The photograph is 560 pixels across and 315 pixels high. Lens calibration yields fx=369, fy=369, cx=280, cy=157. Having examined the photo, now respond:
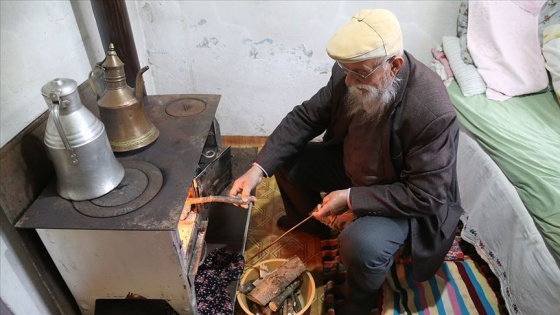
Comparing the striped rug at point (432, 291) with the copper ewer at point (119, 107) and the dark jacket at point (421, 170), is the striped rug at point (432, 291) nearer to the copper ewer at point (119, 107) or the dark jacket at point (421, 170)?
the dark jacket at point (421, 170)

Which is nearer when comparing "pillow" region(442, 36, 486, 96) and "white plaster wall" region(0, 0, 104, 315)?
"white plaster wall" region(0, 0, 104, 315)

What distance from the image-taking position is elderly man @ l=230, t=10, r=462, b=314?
1168 millimetres

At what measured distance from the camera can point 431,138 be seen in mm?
1213

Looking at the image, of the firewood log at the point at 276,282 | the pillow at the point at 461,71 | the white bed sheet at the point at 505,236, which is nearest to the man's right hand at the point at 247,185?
the firewood log at the point at 276,282

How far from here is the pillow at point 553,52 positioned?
1811mm

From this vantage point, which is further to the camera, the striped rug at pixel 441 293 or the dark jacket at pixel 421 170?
the striped rug at pixel 441 293

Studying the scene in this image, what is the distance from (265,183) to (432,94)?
124 centimetres

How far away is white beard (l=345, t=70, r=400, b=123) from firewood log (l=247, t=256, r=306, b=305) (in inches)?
27.3

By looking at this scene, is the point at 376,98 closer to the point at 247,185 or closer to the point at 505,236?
the point at 247,185

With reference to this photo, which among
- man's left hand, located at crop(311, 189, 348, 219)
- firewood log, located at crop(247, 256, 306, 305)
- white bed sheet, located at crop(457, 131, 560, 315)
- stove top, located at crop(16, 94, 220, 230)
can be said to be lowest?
firewood log, located at crop(247, 256, 306, 305)

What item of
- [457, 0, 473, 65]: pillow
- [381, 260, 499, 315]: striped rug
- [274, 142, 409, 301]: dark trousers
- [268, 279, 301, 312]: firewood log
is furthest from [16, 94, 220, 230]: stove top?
[457, 0, 473, 65]: pillow

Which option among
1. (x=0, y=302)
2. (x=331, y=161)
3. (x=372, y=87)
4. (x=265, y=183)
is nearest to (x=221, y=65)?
(x=265, y=183)

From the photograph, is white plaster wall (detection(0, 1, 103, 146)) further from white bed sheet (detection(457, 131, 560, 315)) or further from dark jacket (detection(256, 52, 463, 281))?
white bed sheet (detection(457, 131, 560, 315))

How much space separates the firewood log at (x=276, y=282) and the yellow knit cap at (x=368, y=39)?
89cm
